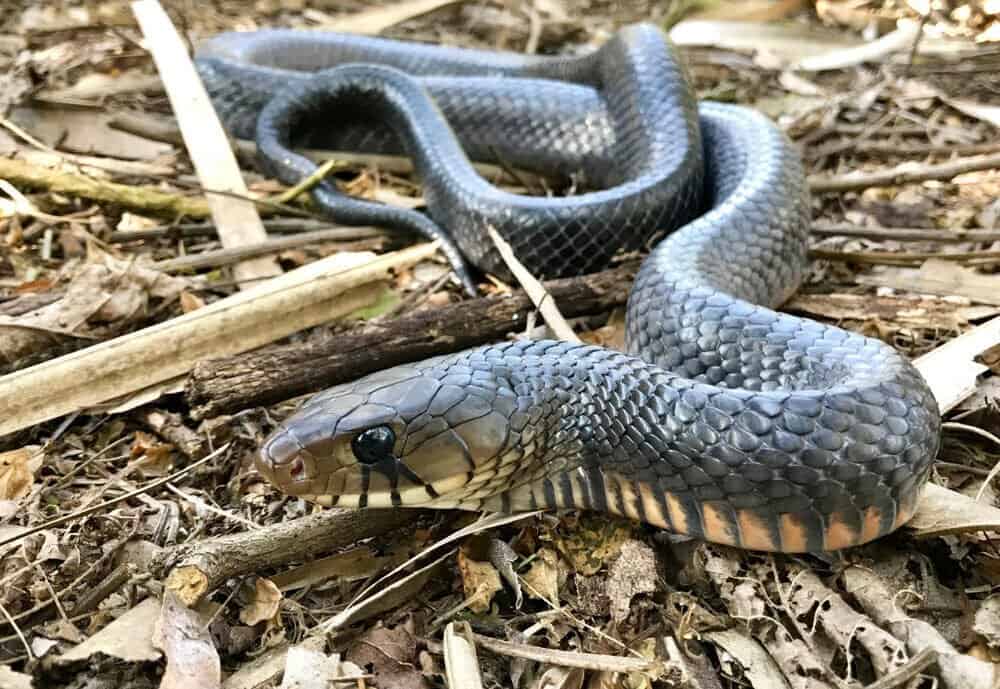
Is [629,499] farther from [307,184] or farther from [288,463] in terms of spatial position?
[307,184]

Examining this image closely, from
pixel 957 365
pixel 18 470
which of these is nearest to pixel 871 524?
pixel 957 365

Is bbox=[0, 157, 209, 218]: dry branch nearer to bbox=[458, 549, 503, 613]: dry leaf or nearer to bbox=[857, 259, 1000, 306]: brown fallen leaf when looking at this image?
bbox=[458, 549, 503, 613]: dry leaf

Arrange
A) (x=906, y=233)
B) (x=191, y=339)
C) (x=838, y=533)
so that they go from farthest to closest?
(x=906, y=233), (x=191, y=339), (x=838, y=533)

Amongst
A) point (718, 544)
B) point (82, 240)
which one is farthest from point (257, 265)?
point (718, 544)

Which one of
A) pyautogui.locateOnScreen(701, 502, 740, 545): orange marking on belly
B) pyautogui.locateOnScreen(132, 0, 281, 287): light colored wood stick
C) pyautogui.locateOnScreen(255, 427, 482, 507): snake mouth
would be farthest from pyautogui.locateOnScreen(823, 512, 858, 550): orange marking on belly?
pyautogui.locateOnScreen(132, 0, 281, 287): light colored wood stick

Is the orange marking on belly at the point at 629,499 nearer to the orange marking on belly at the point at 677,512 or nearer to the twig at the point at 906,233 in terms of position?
the orange marking on belly at the point at 677,512

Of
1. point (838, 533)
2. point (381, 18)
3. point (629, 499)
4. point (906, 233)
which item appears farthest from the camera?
point (381, 18)

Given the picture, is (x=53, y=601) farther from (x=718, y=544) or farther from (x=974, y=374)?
(x=974, y=374)
